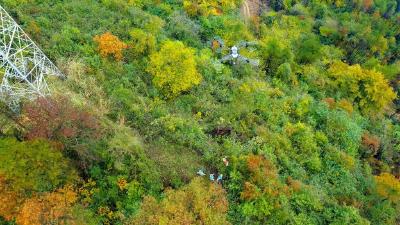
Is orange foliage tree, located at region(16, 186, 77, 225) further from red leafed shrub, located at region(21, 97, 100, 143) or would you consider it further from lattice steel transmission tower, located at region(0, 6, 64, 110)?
lattice steel transmission tower, located at region(0, 6, 64, 110)

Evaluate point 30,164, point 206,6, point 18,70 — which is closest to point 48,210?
point 30,164

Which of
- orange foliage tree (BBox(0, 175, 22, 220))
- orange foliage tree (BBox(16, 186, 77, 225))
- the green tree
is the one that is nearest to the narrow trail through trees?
the green tree

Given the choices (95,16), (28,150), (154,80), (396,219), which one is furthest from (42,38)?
(396,219)

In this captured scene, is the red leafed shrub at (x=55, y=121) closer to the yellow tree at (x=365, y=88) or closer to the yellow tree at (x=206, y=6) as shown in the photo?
the yellow tree at (x=206, y=6)

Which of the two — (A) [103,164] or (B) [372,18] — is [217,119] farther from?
(B) [372,18]

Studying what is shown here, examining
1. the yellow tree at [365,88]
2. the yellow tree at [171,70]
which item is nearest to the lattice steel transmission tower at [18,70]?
the yellow tree at [171,70]

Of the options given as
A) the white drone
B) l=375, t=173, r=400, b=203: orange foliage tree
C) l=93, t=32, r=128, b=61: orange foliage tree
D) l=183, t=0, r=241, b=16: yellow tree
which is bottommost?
l=375, t=173, r=400, b=203: orange foliage tree
